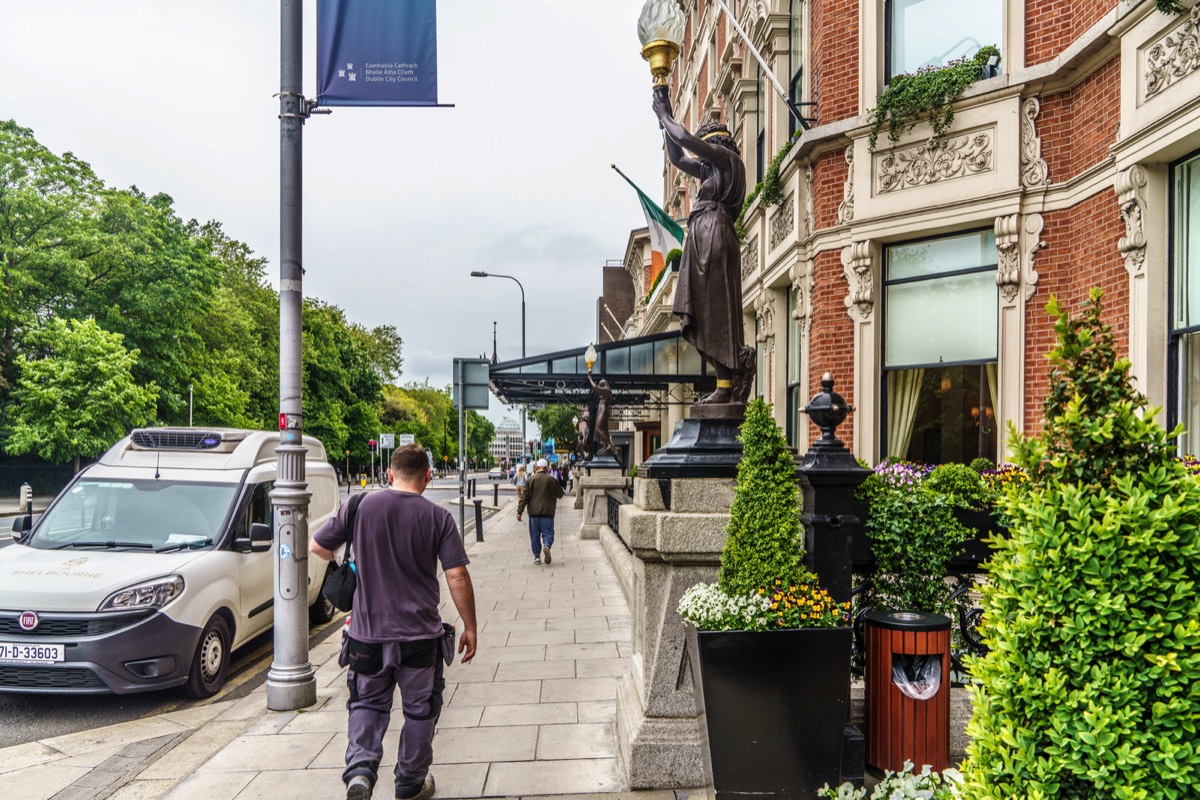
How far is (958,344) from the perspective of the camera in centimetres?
977

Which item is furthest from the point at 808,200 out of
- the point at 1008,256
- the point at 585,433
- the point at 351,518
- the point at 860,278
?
the point at 585,433

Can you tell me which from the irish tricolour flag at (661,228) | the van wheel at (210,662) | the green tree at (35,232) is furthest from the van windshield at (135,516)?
the green tree at (35,232)

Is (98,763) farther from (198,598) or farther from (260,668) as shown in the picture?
(260,668)

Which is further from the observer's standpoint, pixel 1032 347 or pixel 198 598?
pixel 1032 347

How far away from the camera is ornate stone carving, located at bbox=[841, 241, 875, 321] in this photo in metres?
10.3

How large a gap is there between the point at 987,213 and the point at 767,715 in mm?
7674

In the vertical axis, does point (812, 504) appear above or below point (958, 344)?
below

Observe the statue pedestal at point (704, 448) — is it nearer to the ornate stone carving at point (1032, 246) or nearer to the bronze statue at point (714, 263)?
the bronze statue at point (714, 263)

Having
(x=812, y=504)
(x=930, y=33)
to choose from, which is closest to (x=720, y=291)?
(x=812, y=504)

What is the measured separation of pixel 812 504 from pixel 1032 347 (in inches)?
Answer: 244

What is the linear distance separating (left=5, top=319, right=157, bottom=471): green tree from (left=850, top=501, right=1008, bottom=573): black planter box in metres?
34.3

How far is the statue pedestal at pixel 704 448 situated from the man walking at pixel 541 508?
8785 millimetres

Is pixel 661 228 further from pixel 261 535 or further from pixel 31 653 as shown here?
pixel 31 653

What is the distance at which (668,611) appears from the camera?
172 inches
